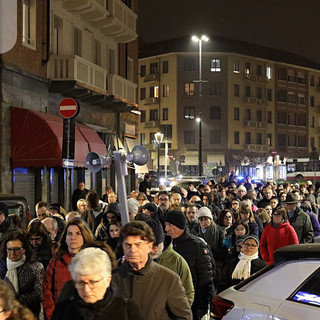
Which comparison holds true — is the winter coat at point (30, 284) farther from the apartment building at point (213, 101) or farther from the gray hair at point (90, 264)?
the apartment building at point (213, 101)

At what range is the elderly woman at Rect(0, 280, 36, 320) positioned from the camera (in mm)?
3615

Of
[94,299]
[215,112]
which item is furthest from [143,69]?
[94,299]

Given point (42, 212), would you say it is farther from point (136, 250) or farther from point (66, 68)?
point (66, 68)

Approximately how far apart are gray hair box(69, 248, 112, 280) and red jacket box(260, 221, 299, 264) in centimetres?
612

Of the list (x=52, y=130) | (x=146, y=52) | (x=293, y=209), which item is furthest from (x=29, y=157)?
(x=146, y=52)

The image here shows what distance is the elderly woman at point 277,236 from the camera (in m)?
9.70

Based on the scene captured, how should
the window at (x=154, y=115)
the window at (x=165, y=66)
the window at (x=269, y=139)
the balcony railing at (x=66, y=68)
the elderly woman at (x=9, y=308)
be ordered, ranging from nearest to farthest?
the elderly woman at (x=9, y=308), the balcony railing at (x=66, y=68), the window at (x=165, y=66), the window at (x=154, y=115), the window at (x=269, y=139)

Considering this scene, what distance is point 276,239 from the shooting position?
9.71 metres

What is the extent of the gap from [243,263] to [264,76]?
72.0m

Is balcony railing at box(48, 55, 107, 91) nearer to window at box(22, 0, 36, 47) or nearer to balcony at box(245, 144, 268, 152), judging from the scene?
window at box(22, 0, 36, 47)

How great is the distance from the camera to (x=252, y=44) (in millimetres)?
82188

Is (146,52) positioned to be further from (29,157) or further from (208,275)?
(208,275)

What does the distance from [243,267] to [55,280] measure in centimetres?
252

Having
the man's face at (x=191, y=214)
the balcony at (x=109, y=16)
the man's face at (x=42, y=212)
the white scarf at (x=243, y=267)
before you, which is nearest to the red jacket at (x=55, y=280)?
the white scarf at (x=243, y=267)
